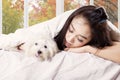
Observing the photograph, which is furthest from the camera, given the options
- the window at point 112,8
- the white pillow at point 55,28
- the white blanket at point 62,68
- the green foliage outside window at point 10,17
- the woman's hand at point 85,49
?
the window at point 112,8

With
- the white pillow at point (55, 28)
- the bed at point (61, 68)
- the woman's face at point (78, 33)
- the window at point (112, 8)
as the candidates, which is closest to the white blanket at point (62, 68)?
the bed at point (61, 68)

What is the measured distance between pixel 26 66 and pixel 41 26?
0.33 m

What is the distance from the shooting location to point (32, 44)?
1268mm

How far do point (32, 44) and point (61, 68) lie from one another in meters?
0.23

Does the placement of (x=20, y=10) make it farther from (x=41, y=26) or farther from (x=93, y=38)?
(x=93, y=38)

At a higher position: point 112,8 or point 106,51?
point 112,8

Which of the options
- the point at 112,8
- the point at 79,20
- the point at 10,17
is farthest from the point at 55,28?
the point at 112,8

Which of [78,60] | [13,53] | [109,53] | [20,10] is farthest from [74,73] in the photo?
[20,10]

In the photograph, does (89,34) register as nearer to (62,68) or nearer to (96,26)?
(96,26)

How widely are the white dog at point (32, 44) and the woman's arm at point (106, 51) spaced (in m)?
0.11

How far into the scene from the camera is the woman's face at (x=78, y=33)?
49.4 inches

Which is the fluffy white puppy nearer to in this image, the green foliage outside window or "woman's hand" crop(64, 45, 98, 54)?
"woman's hand" crop(64, 45, 98, 54)

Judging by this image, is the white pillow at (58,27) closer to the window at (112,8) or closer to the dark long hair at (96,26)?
the dark long hair at (96,26)

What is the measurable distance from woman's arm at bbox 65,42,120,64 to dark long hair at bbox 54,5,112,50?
0.05m
